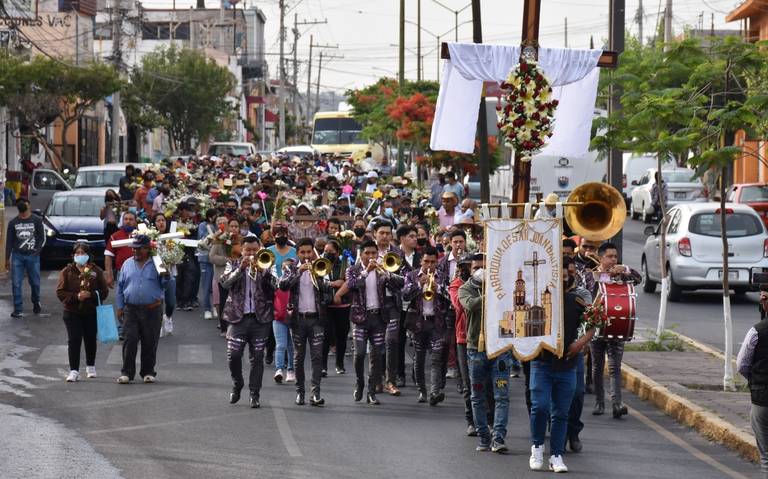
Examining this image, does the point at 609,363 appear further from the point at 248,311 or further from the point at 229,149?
the point at 229,149

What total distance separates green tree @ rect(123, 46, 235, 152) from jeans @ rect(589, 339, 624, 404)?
64248mm

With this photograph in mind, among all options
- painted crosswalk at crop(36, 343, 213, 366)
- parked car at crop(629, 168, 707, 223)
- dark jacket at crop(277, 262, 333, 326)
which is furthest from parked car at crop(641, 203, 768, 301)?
parked car at crop(629, 168, 707, 223)

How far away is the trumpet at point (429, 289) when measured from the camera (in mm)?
14703

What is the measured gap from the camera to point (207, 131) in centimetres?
8012

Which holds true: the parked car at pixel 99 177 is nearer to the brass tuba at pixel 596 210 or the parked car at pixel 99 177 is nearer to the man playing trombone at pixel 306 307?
the man playing trombone at pixel 306 307

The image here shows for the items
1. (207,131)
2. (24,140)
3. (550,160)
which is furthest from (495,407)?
(207,131)

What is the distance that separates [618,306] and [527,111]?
2058 mm

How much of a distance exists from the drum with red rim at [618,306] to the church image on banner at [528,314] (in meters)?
2.34

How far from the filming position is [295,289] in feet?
48.4

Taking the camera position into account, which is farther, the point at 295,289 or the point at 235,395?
the point at 295,289

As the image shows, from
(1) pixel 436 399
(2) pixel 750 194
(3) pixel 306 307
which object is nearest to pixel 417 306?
(1) pixel 436 399

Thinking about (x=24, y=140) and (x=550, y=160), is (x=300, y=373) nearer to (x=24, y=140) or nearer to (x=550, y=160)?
(x=550, y=160)

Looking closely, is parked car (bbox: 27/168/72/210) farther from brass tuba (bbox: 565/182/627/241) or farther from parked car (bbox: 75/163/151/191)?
brass tuba (bbox: 565/182/627/241)

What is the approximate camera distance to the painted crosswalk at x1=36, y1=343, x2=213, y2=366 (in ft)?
58.6
